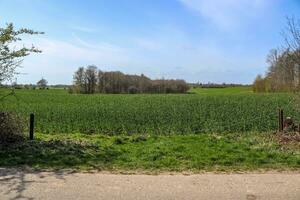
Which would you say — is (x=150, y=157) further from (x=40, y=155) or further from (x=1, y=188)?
(x=1, y=188)

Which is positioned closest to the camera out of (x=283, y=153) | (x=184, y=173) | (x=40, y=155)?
(x=184, y=173)

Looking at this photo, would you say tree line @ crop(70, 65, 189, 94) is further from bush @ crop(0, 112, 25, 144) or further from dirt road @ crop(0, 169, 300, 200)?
dirt road @ crop(0, 169, 300, 200)

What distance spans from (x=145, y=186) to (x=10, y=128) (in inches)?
249

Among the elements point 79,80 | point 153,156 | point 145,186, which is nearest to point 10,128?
point 153,156

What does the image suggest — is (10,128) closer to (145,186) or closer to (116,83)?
(145,186)

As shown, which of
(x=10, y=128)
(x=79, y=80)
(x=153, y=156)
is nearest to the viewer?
(x=153, y=156)

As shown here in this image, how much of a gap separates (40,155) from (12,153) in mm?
769

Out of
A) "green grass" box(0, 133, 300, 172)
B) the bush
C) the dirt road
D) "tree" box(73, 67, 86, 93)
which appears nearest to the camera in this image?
the dirt road

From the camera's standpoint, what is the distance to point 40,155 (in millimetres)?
9977

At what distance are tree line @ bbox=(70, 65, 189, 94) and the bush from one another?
324 feet

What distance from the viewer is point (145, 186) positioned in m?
7.07

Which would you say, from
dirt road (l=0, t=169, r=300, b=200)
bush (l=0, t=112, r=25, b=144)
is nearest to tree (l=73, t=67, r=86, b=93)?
bush (l=0, t=112, r=25, b=144)

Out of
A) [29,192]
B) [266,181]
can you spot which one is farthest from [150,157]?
[29,192]

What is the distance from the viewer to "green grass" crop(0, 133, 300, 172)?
8906mm
